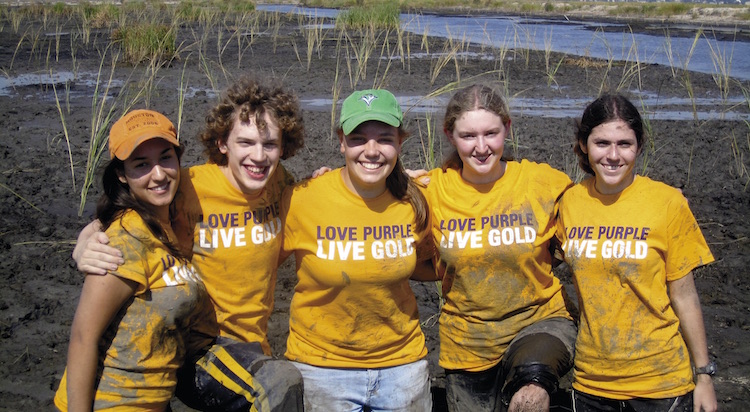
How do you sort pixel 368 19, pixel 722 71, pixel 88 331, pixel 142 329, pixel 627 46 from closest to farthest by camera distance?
pixel 88 331 → pixel 142 329 → pixel 722 71 → pixel 627 46 → pixel 368 19

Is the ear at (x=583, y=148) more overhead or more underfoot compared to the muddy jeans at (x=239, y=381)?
more overhead

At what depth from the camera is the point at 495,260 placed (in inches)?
111

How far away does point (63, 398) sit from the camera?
99.0 inches

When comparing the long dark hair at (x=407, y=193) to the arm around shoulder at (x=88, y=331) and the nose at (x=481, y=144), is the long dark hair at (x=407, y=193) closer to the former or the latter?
the nose at (x=481, y=144)

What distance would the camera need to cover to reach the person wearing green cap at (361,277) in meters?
2.77

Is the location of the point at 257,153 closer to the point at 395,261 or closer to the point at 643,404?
the point at 395,261

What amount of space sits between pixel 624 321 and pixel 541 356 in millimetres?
342

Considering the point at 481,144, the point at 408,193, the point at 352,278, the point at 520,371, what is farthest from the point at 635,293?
the point at 352,278

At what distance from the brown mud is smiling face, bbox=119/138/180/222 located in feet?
3.67

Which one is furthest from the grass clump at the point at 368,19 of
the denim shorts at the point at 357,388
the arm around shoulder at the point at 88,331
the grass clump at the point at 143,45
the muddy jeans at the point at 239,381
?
the arm around shoulder at the point at 88,331

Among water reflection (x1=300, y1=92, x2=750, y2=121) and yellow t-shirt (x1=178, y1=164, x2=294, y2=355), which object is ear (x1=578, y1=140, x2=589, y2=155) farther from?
water reflection (x1=300, y1=92, x2=750, y2=121)

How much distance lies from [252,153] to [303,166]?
426 centimetres

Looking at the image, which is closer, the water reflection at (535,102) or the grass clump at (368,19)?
the water reflection at (535,102)

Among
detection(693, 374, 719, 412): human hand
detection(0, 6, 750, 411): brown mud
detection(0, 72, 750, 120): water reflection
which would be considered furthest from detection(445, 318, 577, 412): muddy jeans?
detection(0, 72, 750, 120): water reflection
